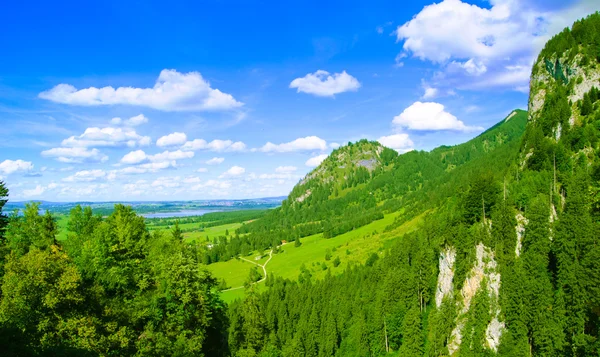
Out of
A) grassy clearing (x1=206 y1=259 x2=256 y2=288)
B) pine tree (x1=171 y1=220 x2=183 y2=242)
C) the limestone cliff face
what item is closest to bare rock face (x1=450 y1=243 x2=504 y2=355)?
the limestone cliff face

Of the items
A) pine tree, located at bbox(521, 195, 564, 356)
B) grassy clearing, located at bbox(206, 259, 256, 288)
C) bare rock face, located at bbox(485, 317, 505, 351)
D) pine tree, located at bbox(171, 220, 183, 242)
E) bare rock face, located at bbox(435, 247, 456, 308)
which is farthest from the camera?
grassy clearing, located at bbox(206, 259, 256, 288)

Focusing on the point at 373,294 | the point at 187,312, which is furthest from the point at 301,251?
the point at 187,312

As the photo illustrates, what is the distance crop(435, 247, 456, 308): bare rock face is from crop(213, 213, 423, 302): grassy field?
53.8 metres

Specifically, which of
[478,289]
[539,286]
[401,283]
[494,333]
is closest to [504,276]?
[539,286]

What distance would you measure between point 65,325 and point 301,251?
166 metres

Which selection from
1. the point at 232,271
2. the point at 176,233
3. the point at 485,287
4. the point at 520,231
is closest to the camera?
the point at 176,233

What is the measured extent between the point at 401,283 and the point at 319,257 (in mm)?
79566

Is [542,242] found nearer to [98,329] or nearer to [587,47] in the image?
[587,47]

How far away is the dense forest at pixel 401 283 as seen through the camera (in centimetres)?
2761

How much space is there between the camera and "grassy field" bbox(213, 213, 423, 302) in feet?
475

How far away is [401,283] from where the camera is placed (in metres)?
89.0

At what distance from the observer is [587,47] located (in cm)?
8769

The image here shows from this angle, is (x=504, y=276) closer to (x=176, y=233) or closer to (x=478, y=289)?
(x=478, y=289)

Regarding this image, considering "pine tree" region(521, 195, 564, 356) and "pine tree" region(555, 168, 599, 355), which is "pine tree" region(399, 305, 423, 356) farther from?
"pine tree" region(555, 168, 599, 355)
